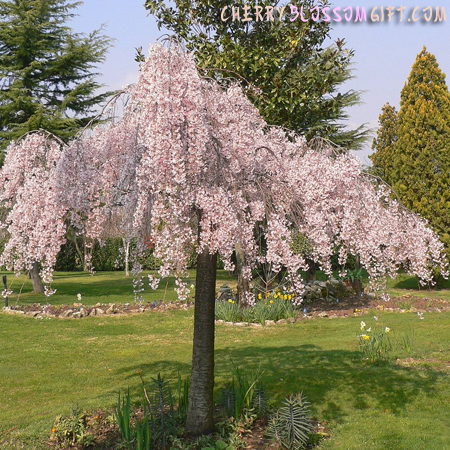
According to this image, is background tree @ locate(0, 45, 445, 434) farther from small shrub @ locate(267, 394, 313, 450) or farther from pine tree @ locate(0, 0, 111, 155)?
pine tree @ locate(0, 0, 111, 155)

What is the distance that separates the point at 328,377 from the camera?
7707 millimetres

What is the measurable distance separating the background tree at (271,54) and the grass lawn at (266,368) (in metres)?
4.92

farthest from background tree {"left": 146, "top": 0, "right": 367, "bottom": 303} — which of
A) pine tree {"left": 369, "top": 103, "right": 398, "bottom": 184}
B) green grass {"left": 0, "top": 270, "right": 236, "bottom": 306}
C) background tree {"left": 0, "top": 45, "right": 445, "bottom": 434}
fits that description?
pine tree {"left": 369, "top": 103, "right": 398, "bottom": 184}

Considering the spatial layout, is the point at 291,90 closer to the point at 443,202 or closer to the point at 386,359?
the point at 386,359

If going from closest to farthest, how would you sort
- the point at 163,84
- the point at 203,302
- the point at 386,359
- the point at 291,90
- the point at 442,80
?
the point at 163,84 < the point at 203,302 < the point at 386,359 < the point at 291,90 < the point at 442,80

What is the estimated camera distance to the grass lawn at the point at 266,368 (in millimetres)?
6004

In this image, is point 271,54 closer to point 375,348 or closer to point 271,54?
point 271,54

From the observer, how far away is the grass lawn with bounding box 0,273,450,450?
6004 millimetres

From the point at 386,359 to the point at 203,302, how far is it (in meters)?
4.51

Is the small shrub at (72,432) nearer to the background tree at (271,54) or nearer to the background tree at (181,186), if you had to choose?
the background tree at (181,186)

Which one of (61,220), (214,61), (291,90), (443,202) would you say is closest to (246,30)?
(214,61)

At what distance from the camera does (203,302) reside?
5.62 m

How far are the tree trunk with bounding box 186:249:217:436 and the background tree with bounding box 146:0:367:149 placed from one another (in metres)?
5.28

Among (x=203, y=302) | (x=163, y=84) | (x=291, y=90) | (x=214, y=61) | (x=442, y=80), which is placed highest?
(x=442, y=80)
